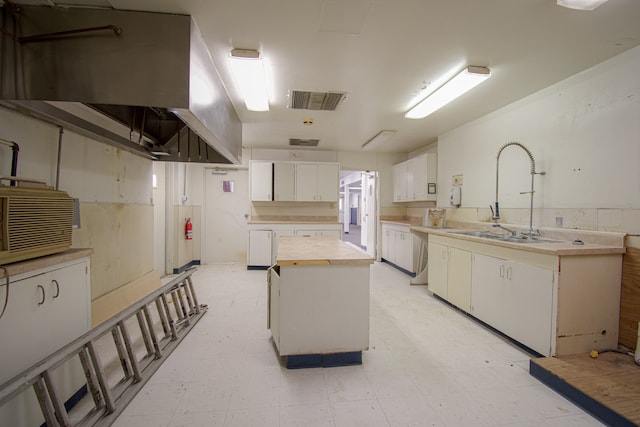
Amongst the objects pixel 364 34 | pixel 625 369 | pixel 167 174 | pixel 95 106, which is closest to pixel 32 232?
pixel 95 106

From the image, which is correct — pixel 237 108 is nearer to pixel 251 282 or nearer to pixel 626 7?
pixel 251 282

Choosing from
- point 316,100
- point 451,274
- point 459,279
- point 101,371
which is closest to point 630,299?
point 459,279

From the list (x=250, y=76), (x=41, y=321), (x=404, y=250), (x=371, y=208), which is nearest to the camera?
(x=41, y=321)

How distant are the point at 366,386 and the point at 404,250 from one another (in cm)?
349

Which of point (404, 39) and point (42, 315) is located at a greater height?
point (404, 39)

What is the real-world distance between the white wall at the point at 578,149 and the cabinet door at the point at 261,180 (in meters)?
3.87

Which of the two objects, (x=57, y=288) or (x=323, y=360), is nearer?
(x=57, y=288)

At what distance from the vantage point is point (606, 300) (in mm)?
2168

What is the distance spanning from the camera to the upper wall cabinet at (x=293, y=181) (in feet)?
18.0

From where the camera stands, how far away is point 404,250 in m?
5.07

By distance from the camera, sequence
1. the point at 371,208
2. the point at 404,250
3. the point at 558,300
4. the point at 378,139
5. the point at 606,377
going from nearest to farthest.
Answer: the point at 606,377
the point at 558,300
the point at 378,139
the point at 404,250
the point at 371,208

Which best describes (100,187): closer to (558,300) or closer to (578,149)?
(558,300)

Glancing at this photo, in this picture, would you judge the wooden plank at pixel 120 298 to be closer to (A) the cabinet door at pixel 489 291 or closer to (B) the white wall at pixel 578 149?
(A) the cabinet door at pixel 489 291

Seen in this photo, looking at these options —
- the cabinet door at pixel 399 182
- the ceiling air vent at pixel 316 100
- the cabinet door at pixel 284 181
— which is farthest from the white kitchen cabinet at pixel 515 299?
the cabinet door at pixel 284 181
